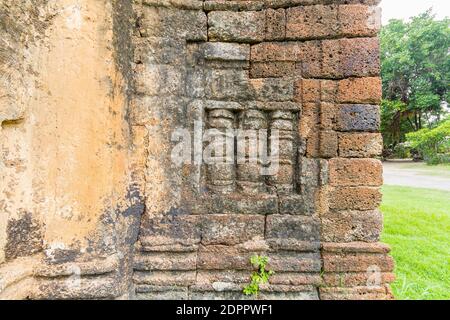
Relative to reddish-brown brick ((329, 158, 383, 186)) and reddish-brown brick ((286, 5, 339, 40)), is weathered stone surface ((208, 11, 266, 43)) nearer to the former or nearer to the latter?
reddish-brown brick ((286, 5, 339, 40))

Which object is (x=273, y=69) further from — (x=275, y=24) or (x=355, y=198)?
(x=355, y=198)

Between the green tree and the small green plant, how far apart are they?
845 inches

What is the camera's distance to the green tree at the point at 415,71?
63.4ft

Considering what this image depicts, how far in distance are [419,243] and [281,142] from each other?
145 inches

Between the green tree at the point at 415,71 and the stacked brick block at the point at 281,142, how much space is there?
68.4 feet

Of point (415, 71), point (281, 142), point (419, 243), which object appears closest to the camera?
point (281, 142)

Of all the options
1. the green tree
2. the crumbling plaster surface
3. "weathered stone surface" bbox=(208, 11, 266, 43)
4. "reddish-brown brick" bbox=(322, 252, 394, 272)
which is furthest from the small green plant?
the green tree

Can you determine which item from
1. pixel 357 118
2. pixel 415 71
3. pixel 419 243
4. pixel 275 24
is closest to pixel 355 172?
pixel 357 118

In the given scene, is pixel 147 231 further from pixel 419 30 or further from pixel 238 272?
pixel 419 30

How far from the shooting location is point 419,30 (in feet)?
64.1

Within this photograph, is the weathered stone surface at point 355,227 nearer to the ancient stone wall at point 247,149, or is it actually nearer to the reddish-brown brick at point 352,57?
the ancient stone wall at point 247,149

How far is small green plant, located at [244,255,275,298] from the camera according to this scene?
2.32 metres

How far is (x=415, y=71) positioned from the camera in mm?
20500
